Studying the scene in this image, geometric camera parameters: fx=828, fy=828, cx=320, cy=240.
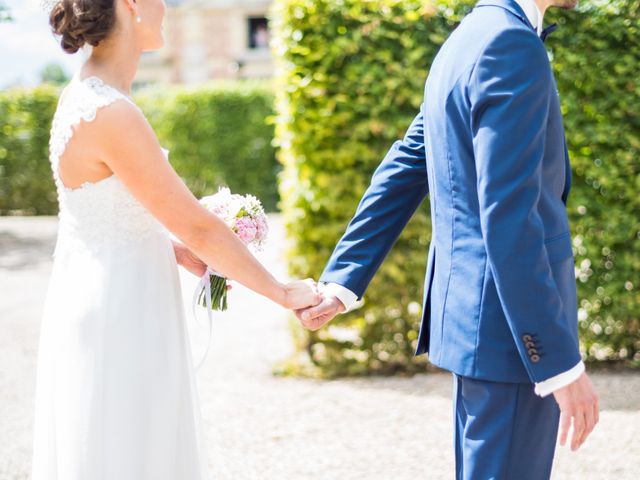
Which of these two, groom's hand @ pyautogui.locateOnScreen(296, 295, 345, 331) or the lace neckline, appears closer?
the lace neckline

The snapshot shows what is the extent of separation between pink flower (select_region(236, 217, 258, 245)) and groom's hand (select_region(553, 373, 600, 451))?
4.02 feet

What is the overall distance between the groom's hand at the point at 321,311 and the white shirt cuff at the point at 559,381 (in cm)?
99

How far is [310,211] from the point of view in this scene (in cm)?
605

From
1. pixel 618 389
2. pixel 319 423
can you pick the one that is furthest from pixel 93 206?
pixel 618 389

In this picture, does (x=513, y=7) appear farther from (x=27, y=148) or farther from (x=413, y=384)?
(x=27, y=148)

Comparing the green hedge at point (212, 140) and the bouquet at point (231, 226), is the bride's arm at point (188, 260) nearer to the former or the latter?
the bouquet at point (231, 226)

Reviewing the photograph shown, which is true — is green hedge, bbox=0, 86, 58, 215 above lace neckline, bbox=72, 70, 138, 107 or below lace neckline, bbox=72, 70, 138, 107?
above

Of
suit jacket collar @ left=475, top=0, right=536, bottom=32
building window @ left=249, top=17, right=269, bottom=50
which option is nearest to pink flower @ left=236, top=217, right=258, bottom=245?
suit jacket collar @ left=475, top=0, right=536, bottom=32

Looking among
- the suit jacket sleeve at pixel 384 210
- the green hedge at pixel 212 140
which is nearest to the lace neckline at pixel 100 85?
the suit jacket sleeve at pixel 384 210

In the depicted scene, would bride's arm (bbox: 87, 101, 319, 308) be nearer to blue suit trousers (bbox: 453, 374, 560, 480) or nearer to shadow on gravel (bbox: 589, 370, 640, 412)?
blue suit trousers (bbox: 453, 374, 560, 480)

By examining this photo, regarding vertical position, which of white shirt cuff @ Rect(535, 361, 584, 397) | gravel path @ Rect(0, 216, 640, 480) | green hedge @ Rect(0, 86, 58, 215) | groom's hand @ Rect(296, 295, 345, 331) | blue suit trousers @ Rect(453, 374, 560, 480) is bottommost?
gravel path @ Rect(0, 216, 640, 480)

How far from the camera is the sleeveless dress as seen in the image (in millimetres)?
2535

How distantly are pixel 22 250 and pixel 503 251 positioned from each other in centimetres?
1268

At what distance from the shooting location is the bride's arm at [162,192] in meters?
2.38
